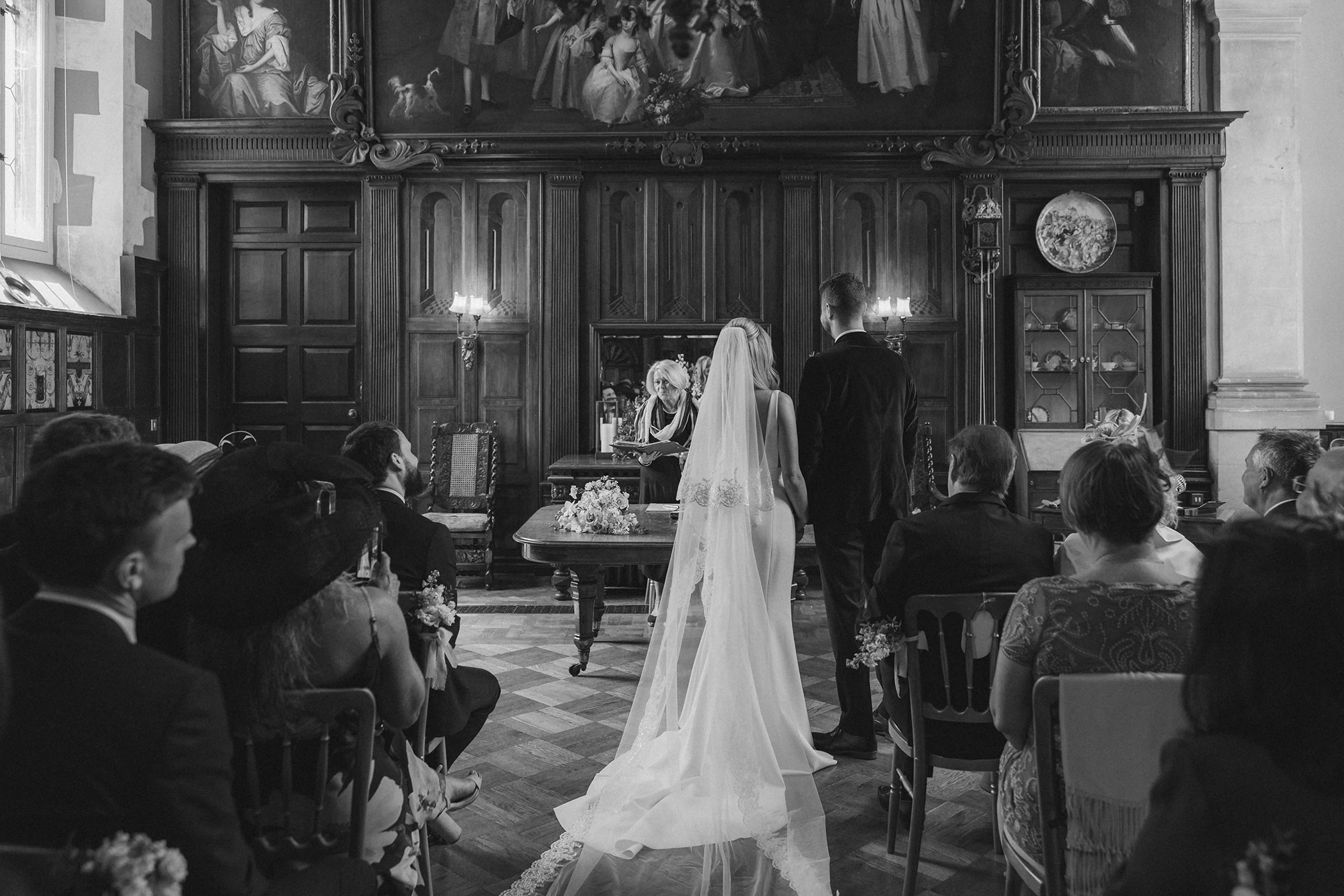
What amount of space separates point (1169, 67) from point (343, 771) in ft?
30.5

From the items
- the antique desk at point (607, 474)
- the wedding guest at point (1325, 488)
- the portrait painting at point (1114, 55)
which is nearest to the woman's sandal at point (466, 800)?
the wedding guest at point (1325, 488)

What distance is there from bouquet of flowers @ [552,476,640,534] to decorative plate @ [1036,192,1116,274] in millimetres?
5705

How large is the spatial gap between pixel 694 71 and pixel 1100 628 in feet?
24.8

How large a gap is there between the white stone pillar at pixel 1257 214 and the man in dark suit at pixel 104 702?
352 inches

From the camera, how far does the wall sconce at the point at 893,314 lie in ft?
27.3

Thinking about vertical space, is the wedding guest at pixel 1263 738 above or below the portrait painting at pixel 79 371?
below

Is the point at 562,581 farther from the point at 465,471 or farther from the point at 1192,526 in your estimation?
the point at 1192,526

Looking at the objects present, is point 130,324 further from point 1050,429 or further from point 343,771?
point 1050,429

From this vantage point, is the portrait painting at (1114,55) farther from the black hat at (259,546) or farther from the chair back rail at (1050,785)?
the black hat at (259,546)

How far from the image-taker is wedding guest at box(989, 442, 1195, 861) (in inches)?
78.0

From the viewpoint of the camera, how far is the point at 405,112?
856cm

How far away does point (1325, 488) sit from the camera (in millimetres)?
2879

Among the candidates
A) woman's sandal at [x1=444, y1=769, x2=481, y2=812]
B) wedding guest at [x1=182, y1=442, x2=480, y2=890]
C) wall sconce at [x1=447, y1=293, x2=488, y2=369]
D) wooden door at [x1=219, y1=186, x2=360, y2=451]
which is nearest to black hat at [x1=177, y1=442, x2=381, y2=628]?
wedding guest at [x1=182, y1=442, x2=480, y2=890]

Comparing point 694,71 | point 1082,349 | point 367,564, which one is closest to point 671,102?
point 694,71
